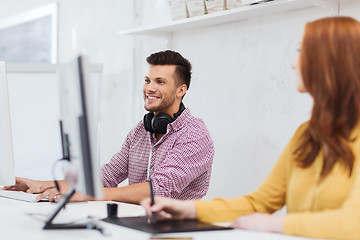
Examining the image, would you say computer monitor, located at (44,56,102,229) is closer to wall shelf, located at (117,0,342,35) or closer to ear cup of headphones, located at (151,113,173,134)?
ear cup of headphones, located at (151,113,173,134)

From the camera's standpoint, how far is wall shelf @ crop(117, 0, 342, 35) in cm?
227

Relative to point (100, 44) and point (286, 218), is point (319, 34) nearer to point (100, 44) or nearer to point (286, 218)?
point (286, 218)

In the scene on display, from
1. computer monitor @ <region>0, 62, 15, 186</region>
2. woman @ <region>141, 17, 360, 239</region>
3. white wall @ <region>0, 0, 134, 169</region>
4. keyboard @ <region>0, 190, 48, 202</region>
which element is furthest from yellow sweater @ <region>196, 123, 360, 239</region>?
white wall @ <region>0, 0, 134, 169</region>

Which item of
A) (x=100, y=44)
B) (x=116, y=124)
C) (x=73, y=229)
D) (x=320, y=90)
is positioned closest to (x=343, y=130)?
(x=320, y=90)

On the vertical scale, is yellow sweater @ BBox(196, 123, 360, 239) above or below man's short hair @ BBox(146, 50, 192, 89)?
below

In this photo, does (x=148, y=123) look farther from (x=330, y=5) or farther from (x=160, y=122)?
(x=330, y=5)

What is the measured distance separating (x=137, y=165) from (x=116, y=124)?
1249 millimetres

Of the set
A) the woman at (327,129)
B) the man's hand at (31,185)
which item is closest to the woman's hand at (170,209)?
the woman at (327,129)

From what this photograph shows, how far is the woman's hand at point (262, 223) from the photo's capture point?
1.31m

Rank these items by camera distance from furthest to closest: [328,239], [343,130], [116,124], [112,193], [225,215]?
[116,124]
[112,193]
[225,215]
[343,130]
[328,239]

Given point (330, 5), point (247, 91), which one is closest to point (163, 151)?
point (247, 91)

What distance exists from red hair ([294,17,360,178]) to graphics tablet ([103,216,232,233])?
0.34 meters

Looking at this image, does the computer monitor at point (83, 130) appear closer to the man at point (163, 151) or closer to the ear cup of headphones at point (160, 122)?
the man at point (163, 151)

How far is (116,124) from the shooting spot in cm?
372
